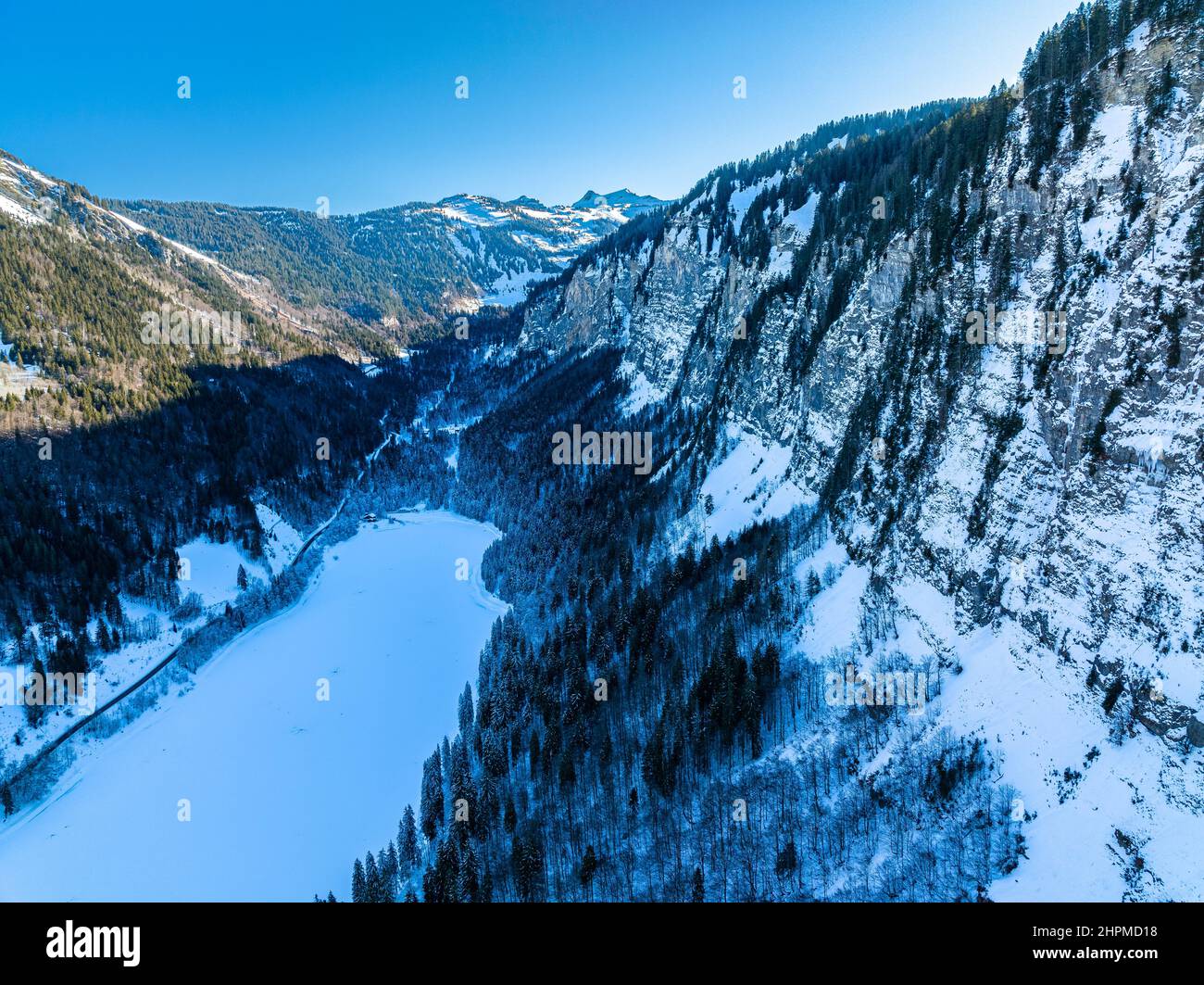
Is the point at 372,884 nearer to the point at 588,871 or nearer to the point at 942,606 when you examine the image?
the point at 588,871

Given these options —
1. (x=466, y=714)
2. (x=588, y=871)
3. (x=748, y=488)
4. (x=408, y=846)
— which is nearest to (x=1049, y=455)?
(x=748, y=488)

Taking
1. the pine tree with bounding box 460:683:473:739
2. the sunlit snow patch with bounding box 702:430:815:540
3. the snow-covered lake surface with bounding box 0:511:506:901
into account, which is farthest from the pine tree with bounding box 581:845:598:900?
the sunlit snow patch with bounding box 702:430:815:540

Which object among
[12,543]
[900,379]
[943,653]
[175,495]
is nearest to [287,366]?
[175,495]

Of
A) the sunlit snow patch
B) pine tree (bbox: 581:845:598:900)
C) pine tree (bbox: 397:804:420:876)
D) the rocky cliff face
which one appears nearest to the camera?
the rocky cliff face

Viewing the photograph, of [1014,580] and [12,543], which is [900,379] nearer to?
[1014,580]

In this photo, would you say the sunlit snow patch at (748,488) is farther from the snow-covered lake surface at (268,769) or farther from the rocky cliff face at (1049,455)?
the snow-covered lake surface at (268,769)

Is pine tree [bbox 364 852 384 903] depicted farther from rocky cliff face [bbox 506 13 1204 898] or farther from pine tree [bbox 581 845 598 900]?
rocky cliff face [bbox 506 13 1204 898]

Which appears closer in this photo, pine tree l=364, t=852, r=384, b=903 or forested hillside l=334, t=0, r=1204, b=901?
forested hillside l=334, t=0, r=1204, b=901
